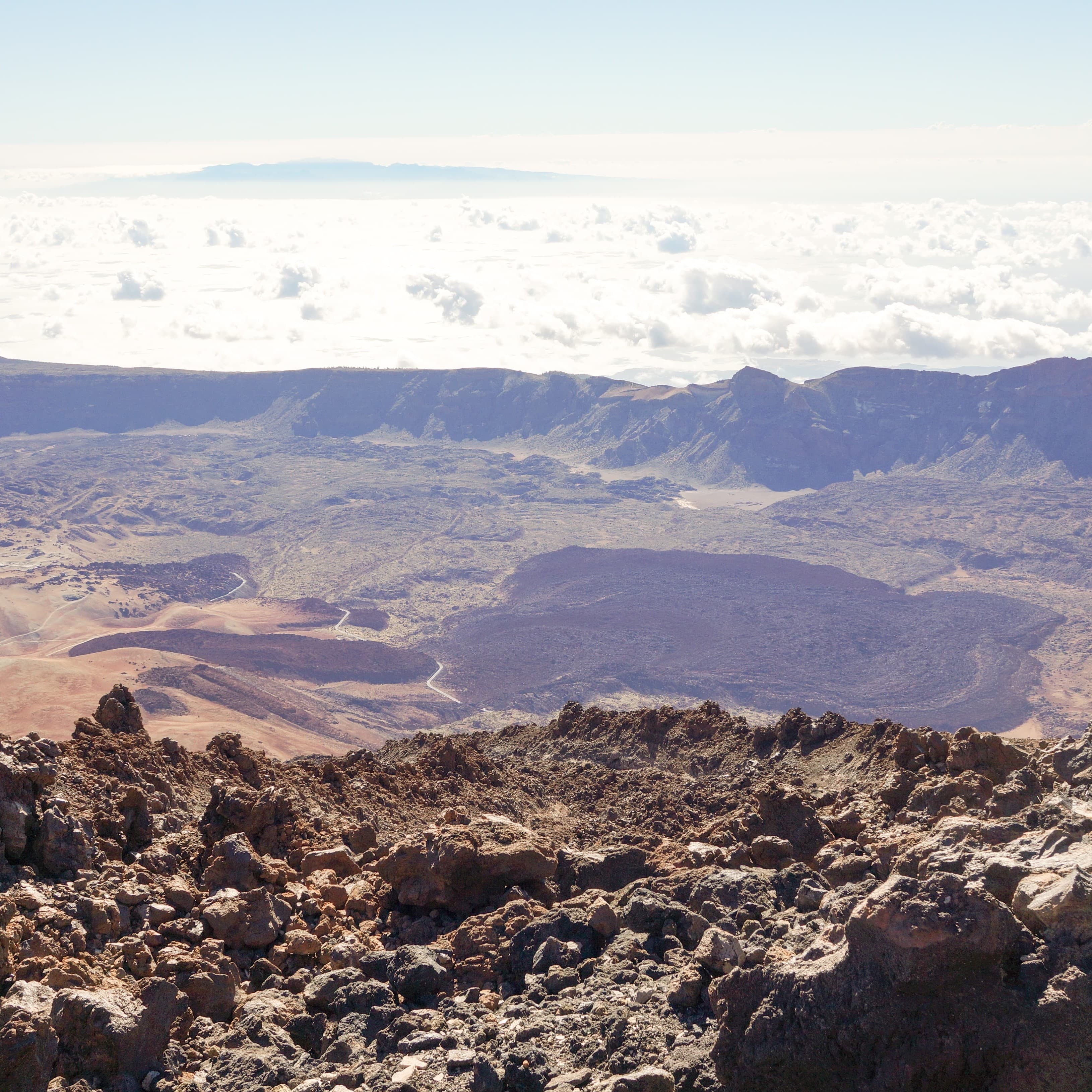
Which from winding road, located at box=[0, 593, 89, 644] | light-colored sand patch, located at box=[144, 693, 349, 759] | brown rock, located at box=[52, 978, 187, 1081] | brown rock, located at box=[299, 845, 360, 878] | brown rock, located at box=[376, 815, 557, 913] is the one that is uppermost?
brown rock, located at box=[52, 978, 187, 1081]

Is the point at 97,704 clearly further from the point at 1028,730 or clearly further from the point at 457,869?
the point at 1028,730

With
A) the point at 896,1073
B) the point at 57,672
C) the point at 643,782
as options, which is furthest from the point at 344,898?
the point at 57,672

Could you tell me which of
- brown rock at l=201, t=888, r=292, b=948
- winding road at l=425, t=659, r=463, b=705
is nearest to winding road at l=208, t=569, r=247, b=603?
winding road at l=425, t=659, r=463, b=705

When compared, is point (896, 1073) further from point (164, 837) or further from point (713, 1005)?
point (164, 837)

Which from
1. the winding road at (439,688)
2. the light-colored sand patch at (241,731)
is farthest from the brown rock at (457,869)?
the winding road at (439,688)

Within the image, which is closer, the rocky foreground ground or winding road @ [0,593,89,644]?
the rocky foreground ground

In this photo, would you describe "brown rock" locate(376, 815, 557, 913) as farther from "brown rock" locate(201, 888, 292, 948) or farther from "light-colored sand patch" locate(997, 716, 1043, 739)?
"light-colored sand patch" locate(997, 716, 1043, 739)

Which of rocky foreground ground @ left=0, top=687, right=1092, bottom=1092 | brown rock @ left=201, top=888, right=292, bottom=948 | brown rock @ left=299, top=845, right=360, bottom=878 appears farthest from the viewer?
brown rock @ left=299, top=845, right=360, bottom=878

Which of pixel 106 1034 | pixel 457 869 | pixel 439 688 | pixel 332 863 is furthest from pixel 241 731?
pixel 106 1034
